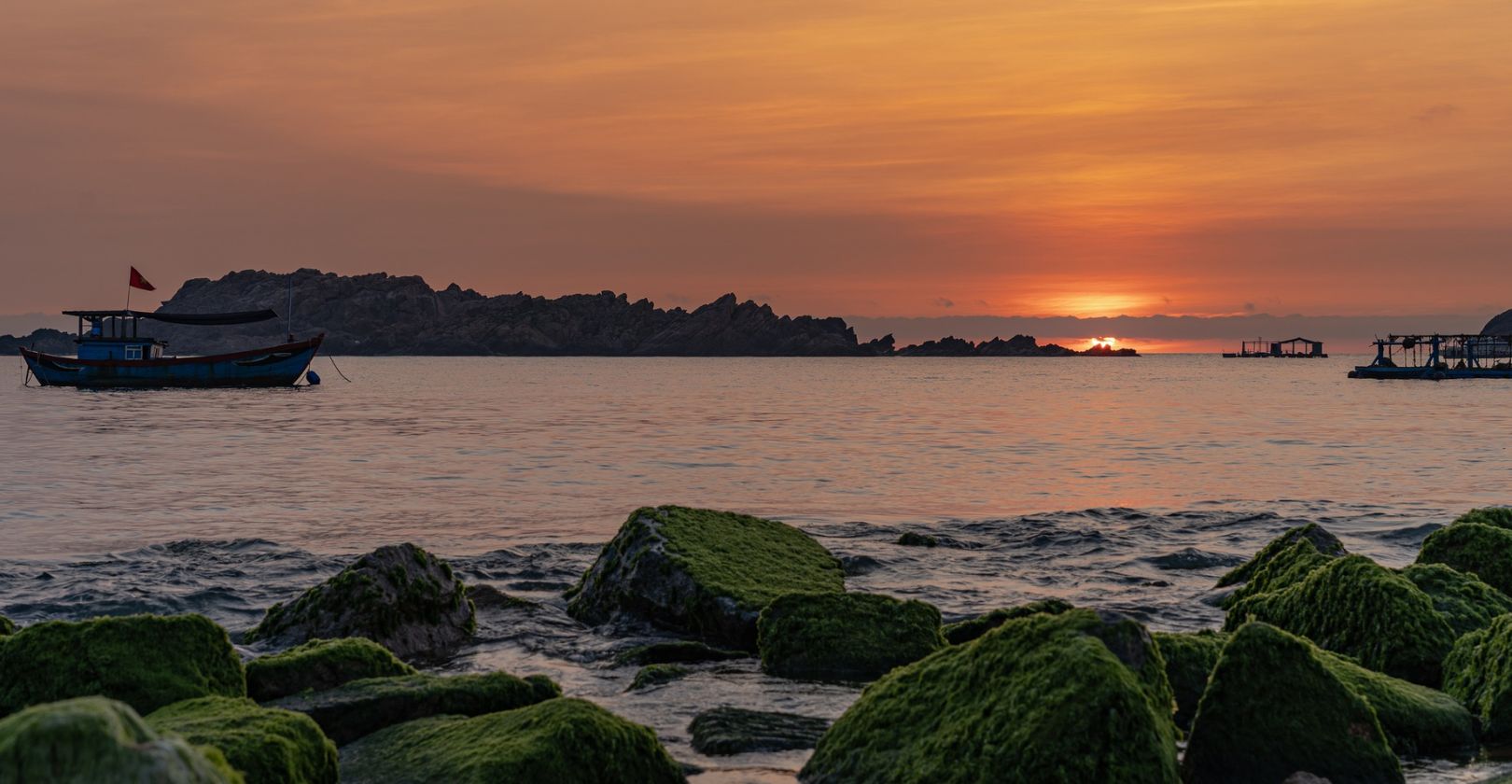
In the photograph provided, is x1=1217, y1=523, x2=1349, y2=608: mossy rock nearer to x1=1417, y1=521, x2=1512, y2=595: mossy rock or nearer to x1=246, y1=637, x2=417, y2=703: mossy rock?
x1=1417, y1=521, x2=1512, y2=595: mossy rock

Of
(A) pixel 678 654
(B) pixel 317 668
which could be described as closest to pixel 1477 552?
(A) pixel 678 654

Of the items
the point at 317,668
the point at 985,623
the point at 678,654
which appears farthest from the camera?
the point at 678,654

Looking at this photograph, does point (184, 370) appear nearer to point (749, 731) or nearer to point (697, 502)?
point (697, 502)

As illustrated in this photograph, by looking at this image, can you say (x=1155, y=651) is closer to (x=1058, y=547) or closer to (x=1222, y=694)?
(x=1222, y=694)

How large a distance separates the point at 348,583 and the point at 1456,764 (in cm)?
851

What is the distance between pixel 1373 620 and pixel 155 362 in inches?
3367

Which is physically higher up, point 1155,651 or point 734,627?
point 1155,651

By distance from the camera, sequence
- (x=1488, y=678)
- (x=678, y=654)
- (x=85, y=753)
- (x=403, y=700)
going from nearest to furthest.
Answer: (x=85, y=753) < (x=403, y=700) < (x=1488, y=678) < (x=678, y=654)

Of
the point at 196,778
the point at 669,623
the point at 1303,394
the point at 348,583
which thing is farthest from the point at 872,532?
the point at 1303,394

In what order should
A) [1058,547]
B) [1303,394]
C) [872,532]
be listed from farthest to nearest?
1. [1303,394]
2. [872,532]
3. [1058,547]

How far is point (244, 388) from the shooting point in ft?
306

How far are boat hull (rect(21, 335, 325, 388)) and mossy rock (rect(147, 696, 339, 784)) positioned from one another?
272 feet

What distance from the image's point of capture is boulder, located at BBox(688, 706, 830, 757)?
740 centimetres

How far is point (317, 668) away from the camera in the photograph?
8.13 meters
